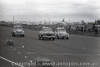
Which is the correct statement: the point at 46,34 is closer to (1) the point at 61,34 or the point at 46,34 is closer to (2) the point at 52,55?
(1) the point at 61,34

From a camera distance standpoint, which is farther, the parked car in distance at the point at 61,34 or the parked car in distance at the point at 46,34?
the parked car in distance at the point at 61,34

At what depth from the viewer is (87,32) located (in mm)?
53031

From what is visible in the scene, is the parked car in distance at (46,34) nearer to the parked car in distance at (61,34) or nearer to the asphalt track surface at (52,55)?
the parked car in distance at (61,34)

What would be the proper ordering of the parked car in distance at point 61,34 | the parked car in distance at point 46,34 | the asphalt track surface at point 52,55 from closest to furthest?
the asphalt track surface at point 52,55, the parked car in distance at point 46,34, the parked car in distance at point 61,34

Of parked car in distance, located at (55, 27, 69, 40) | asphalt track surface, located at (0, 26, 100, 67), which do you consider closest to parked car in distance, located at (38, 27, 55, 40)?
parked car in distance, located at (55, 27, 69, 40)

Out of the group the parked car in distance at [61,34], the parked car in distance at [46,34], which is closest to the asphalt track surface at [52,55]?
the parked car in distance at [46,34]

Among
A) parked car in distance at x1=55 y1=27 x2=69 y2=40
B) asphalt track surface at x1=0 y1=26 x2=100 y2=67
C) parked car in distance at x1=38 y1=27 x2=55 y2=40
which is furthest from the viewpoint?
parked car in distance at x1=55 y1=27 x2=69 y2=40

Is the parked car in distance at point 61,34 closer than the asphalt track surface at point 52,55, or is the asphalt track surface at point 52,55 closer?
the asphalt track surface at point 52,55

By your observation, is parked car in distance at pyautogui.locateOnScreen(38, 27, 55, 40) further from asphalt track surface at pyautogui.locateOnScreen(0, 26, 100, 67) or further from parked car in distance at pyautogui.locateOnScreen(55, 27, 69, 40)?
asphalt track surface at pyautogui.locateOnScreen(0, 26, 100, 67)

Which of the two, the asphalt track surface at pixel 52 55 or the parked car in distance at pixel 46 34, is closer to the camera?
the asphalt track surface at pixel 52 55

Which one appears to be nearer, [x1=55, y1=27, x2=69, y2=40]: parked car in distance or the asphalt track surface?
the asphalt track surface

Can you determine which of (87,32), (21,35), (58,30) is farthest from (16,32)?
(87,32)

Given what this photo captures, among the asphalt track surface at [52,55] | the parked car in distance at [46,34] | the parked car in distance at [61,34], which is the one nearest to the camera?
the asphalt track surface at [52,55]

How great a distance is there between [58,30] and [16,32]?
20.7 ft
